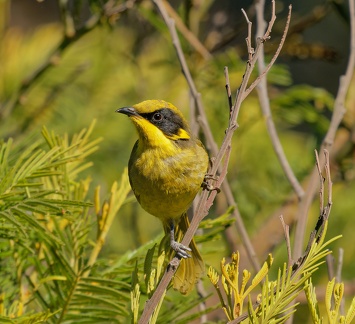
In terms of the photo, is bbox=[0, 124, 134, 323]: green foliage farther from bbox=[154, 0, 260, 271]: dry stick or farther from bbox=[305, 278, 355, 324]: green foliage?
Result: bbox=[305, 278, 355, 324]: green foliage

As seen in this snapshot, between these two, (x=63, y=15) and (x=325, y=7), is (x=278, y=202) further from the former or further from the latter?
(x=63, y=15)

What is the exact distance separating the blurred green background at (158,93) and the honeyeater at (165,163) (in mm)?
201

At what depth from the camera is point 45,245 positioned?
135cm

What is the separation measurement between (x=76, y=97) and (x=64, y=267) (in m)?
1.52

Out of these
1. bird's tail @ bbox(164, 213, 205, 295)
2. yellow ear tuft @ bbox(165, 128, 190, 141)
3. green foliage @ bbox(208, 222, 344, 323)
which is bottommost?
bird's tail @ bbox(164, 213, 205, 295)

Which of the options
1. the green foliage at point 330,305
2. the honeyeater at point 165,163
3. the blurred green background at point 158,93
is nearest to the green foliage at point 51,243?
the green foliage at point 330,305

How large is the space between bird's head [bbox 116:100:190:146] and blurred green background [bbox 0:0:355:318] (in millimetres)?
252

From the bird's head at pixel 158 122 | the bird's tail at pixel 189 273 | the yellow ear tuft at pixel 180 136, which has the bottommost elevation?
the bird's tail at pixel 189 273

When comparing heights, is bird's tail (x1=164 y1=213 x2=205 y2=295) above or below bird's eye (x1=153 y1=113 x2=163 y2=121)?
below

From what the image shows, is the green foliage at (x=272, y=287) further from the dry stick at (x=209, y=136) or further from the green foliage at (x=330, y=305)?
the dry stick at (x=209, y=136)

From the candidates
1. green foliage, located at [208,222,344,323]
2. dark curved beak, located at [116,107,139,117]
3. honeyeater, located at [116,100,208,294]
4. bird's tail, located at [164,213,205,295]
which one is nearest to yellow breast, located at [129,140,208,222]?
→ honeyeater, located at [116,100,208,294]

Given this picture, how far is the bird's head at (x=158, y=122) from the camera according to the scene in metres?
2.14

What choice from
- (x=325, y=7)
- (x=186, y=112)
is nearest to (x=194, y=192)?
(x=325, y=7)

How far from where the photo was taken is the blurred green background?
2.28m
